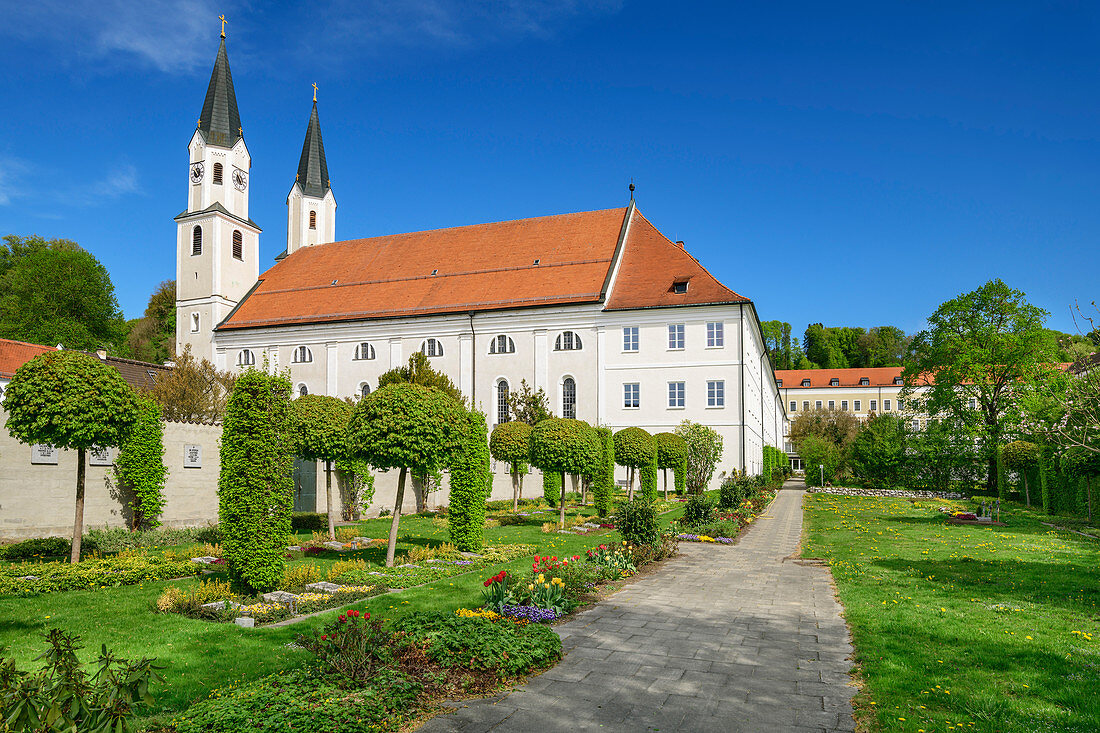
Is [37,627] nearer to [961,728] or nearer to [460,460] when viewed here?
[460,460]

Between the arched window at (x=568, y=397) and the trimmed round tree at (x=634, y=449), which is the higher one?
the arched window at (x=568, y=397)

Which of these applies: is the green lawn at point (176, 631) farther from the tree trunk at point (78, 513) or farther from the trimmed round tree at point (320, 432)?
the trimmed round tree at point (320, 432)

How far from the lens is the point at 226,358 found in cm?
4831

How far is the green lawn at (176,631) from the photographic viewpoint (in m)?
6.18

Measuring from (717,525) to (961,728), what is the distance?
1347 centimetres

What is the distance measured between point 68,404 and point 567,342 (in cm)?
3094

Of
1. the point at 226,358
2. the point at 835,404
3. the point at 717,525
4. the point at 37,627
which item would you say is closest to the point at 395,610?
the point at 37,627

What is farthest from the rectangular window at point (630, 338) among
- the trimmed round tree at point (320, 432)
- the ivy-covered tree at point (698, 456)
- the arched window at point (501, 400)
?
the trimmed round tree at point (320, 432)

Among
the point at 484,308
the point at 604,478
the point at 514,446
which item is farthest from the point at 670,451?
the point at 484,308

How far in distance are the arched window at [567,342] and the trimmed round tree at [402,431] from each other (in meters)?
27.9

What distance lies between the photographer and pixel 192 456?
18.0m

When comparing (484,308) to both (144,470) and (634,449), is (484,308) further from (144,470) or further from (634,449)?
(144,470)

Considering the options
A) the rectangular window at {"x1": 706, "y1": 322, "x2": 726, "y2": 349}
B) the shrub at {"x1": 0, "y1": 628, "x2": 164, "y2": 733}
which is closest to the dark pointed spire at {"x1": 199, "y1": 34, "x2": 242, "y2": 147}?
the rectangular window at {"x1": 706, "y1": 322, "x2": 726, "y2": 349}

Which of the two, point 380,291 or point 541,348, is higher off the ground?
point 380,291
